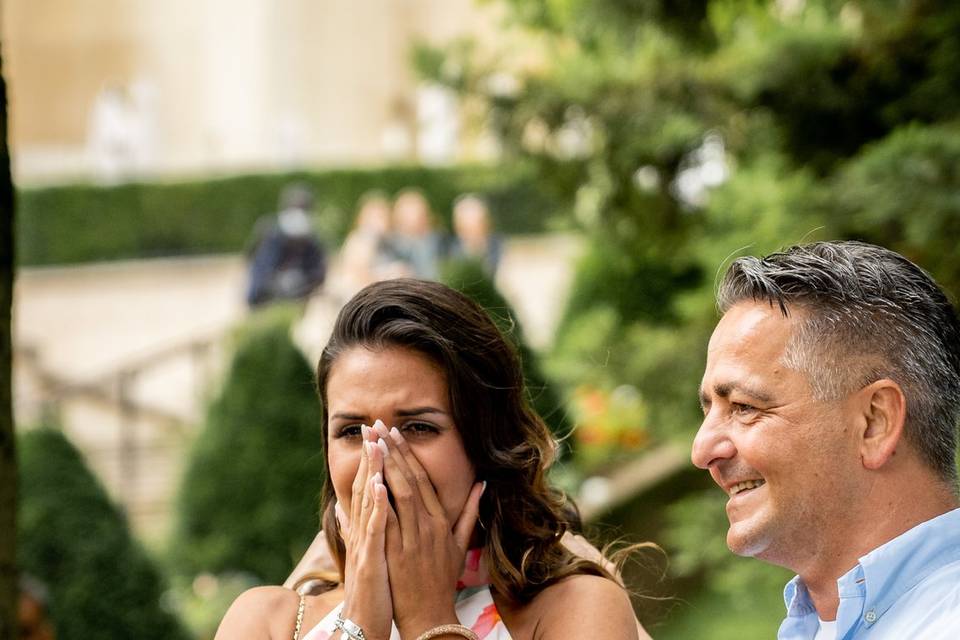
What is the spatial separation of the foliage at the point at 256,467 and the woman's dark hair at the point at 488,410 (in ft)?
21.0

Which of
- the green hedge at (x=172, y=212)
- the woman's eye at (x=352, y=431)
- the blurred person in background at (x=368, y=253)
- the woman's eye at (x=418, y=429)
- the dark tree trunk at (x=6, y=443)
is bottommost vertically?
the green hedge at (x=172, y=212)

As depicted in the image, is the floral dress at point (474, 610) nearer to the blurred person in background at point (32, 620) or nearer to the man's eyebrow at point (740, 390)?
the man's eyebrow at point (740, 390)

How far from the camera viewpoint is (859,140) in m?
6.66

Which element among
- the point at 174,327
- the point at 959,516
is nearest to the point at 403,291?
the point at 959,516

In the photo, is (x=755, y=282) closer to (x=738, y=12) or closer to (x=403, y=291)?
(x=403, y=291)

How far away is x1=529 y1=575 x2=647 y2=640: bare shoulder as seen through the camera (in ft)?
7.93

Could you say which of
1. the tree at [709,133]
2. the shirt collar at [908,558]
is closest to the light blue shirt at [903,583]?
the shirt collar at [908,558]

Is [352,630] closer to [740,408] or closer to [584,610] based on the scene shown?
[584,610]

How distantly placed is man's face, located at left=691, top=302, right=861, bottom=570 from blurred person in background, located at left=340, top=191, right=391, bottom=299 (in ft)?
33.6

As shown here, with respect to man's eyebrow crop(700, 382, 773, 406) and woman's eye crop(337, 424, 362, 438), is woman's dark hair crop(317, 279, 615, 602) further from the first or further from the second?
man's eyebrow crop(700, 382, 773, 406)

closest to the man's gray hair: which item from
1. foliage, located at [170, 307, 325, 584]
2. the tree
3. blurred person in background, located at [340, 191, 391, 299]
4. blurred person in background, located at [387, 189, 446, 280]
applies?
the tree

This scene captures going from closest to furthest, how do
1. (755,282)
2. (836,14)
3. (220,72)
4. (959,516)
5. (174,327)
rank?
(959,516) < (755,282) < (836,14) < (174,327) < (220,72)

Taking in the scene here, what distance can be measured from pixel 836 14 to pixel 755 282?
12.4ft

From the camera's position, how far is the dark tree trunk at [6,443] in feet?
10.9
